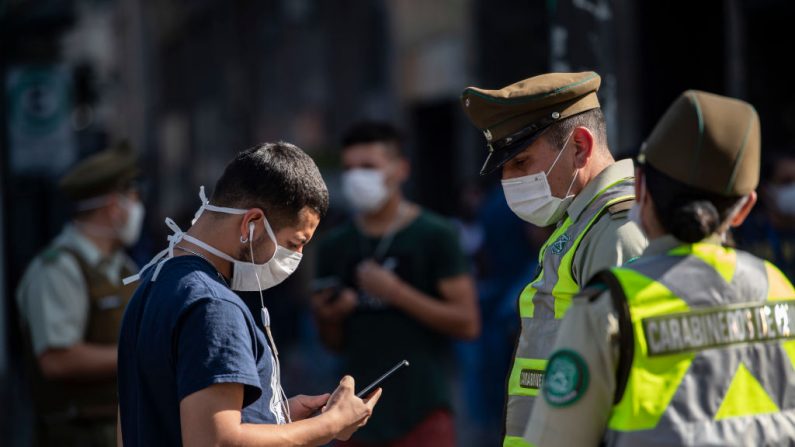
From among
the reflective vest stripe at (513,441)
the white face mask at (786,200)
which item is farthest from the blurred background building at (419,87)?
the reflective vest stripe at (513,441)

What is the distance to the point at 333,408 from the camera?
310 cm

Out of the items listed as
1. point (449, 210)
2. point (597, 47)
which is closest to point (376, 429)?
point (597, 47)

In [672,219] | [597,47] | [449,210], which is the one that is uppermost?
[597,47]

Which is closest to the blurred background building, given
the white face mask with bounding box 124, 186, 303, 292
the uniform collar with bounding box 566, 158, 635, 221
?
the uniform collar with bounding box 566, 158, 635, 221

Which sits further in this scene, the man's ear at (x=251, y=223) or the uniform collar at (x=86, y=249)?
the uniform collar at (x=86, y=249)

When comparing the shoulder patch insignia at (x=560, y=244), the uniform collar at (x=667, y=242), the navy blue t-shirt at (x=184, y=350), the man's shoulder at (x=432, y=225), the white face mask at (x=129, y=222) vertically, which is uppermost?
the uniform collar at (x=667, y=242)

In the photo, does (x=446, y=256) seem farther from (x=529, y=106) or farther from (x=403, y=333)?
(x=529, y=106)

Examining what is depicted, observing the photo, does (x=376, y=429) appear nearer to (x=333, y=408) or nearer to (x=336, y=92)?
(x=333, y=408)

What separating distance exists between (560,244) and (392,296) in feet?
7.63

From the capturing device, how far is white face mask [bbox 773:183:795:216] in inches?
257

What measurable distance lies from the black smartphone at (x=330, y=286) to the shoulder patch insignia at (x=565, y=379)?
3213mm

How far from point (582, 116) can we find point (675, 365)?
114 centimetres

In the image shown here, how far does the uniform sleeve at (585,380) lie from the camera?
252cm

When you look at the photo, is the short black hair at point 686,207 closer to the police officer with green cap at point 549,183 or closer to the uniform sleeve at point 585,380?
the uniform sleeve at point 585,380
